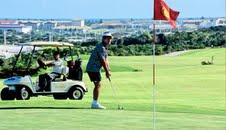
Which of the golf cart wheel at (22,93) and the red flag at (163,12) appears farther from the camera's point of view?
the golf cart wheel at (22,93)

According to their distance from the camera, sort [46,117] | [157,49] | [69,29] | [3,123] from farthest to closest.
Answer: [69,29], [157,49], [46,117], [3,123]

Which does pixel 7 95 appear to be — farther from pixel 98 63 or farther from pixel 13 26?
pixel 13 26

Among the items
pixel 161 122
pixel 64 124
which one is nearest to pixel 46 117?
pixel 64 124

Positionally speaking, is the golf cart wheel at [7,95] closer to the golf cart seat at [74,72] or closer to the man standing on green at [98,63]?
the golf cart seat at [74,72]

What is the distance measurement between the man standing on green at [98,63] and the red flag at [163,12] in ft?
11.8

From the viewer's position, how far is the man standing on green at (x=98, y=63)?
46.2 ft

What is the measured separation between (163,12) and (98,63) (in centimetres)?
433

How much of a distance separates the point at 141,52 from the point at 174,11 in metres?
62.5

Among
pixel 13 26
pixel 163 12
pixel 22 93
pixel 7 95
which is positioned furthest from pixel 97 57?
pixel 13 26

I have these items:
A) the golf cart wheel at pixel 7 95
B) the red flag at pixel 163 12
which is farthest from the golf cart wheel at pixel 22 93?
the red flag at pixel 163 12

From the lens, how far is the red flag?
33.7 ft

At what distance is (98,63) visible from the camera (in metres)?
14.4

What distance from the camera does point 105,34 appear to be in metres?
14.0

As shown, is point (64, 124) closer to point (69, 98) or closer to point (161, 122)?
point (161, 122)
